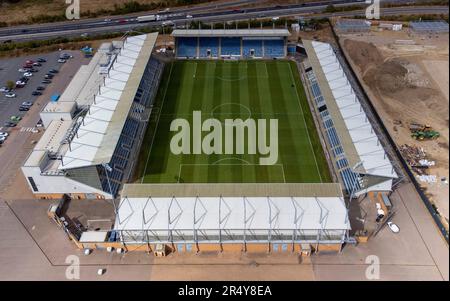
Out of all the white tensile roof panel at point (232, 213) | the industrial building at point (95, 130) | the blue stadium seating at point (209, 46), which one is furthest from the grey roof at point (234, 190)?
the blue stadium seating at point (209, 46)

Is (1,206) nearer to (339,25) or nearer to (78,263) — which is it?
(78,263)

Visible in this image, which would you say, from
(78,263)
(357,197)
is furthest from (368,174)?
(78,263)

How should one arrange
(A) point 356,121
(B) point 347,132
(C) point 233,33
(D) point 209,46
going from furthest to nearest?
1. (D) point 209,46
2. (C) point 233,33
3. (A) point 356,121
4. (B) point 347,132

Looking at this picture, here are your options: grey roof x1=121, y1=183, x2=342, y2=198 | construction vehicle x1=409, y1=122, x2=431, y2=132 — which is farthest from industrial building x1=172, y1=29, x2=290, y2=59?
grey roof x1=121, y1=183, x2=342, y2=198

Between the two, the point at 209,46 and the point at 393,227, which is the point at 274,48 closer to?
the point at 209,46

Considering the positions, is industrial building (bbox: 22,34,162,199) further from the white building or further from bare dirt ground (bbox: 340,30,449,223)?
bare dirt ground (bbox: 340,30,449,223)

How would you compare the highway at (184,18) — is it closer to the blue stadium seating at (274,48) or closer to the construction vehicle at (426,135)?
the blue stadium seating at (274,48)

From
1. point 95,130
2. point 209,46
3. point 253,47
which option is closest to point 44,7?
point 209,46
